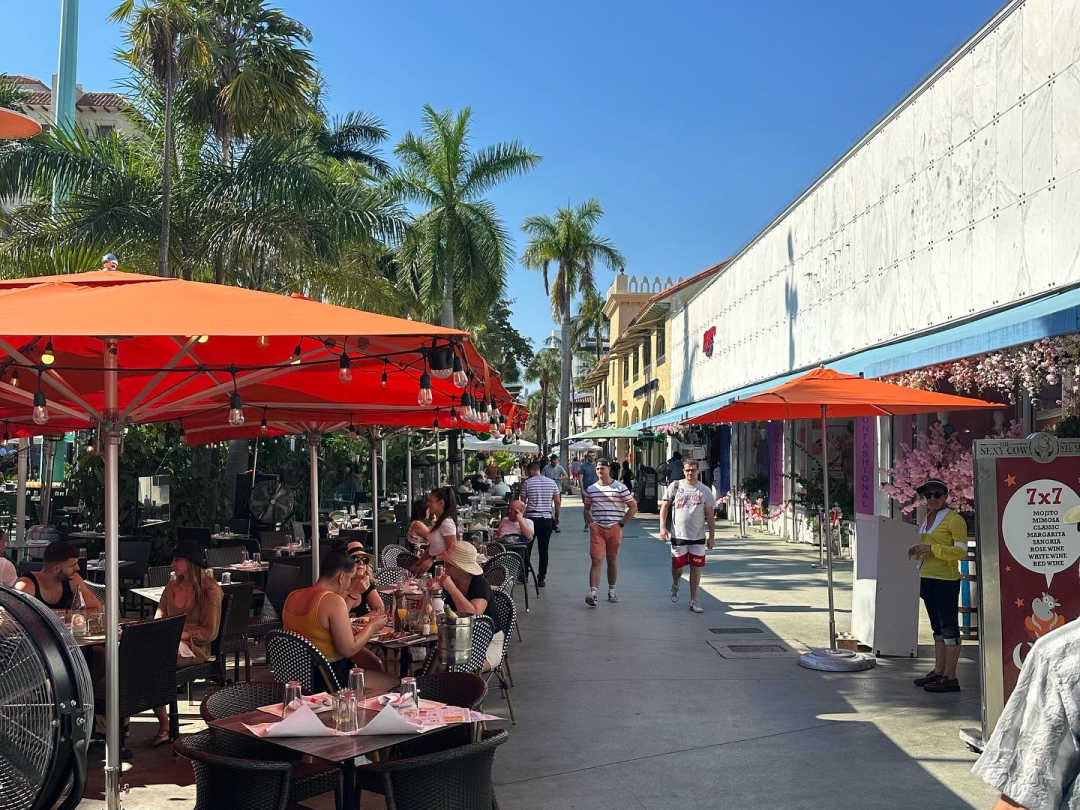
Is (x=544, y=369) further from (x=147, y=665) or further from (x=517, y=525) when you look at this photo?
(x=147, y=665)

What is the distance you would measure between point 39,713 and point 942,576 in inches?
258

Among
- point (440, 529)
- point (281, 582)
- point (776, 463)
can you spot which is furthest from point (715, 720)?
point (776, 463)

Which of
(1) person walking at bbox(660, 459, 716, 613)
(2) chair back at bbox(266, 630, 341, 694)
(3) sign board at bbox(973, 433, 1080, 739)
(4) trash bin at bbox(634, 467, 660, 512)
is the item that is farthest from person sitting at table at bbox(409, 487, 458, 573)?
(4) trash bin at bbox(634, 467, 660, 512)

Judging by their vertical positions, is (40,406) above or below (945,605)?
above

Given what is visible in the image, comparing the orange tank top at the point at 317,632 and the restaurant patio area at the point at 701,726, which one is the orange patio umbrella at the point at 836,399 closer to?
the restaurant patio area at the point at 701,726

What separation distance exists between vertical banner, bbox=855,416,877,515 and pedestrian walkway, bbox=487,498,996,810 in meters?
4.59

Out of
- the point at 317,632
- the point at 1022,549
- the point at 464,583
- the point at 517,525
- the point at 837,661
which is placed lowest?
the point at 837,661

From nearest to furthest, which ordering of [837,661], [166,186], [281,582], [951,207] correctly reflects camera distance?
[837,661] < [281,582] < [951,207] < [166,186]

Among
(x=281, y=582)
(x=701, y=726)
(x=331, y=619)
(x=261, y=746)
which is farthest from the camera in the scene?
(x=281, y=582)

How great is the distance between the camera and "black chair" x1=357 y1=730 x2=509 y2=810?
388 cm

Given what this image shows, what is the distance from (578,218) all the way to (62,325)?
149 feet

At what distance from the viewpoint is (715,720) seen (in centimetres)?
732

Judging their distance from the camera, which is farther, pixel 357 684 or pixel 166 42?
pixel 166 42

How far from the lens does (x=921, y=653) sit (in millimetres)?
9578
